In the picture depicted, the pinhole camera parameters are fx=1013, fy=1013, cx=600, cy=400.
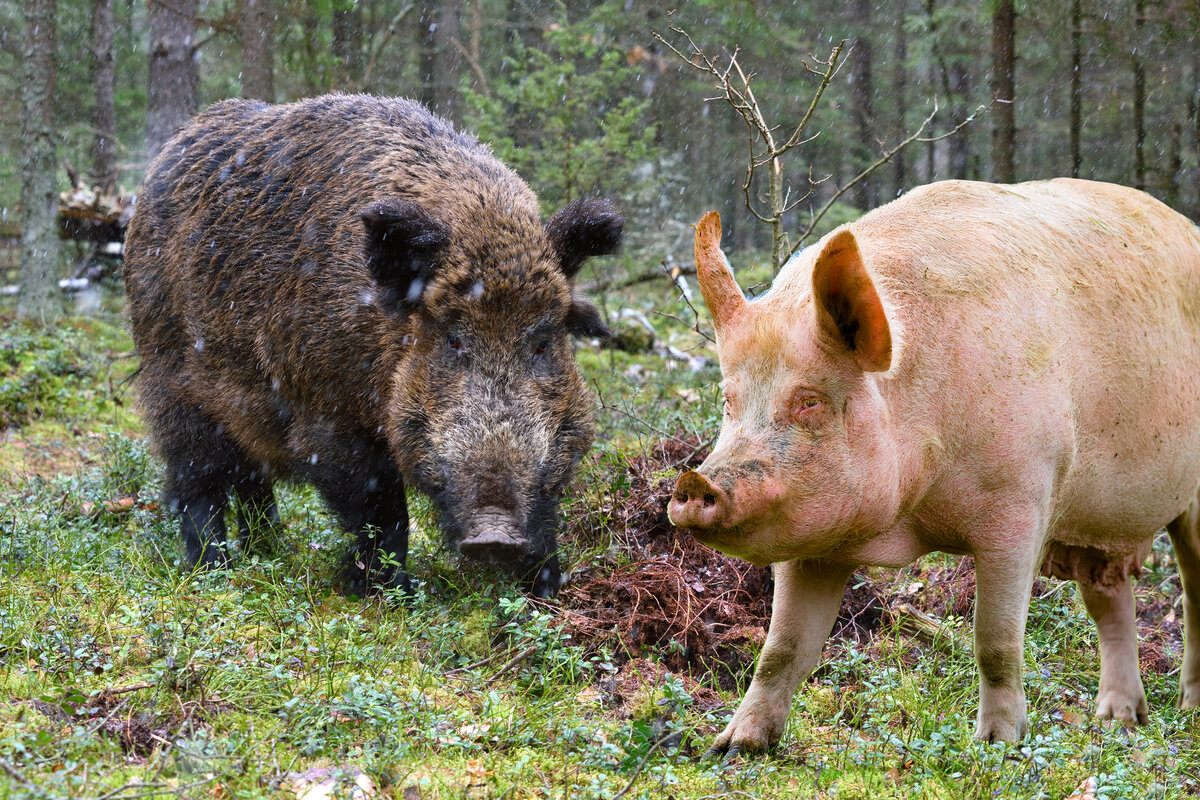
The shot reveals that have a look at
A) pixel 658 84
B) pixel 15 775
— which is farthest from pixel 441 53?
pixel 15 775

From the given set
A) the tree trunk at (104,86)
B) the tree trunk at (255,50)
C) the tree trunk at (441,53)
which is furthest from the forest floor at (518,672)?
the tree trunk at (441,53)

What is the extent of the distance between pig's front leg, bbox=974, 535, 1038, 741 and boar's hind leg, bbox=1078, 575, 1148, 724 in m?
1.27

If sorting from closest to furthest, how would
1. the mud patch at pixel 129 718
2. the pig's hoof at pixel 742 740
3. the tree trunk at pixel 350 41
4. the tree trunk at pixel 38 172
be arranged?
Result: 1. the mud patch at pixel 129 718
2. the pig's hoof at pixel 742 740
3. the tree trunk at pixel 38 172
4. the tree trunk at pixel 350 41

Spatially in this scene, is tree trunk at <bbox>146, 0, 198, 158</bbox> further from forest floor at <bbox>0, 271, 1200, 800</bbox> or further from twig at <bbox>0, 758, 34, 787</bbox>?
twig at <bbox>0, 758, 34, 787</bbox>

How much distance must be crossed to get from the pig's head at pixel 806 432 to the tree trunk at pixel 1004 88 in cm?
817

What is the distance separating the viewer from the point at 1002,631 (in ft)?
10.6

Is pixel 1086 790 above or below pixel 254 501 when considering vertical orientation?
below

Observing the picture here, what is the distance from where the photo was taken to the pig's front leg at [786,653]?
11.2 feet

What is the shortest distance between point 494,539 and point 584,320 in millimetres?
1477

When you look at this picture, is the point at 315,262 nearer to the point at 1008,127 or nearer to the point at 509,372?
the point at 509,372

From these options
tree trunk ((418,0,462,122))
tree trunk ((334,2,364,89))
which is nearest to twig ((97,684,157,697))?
tree trunk ((334,2,364,89))

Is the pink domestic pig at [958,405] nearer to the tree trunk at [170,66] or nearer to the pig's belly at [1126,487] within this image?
the pig's belly at [1126,487]

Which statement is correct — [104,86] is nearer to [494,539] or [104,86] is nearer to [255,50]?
[255,50]

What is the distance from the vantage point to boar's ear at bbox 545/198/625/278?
17.8 feet
